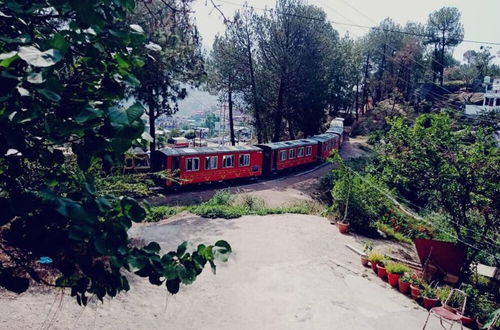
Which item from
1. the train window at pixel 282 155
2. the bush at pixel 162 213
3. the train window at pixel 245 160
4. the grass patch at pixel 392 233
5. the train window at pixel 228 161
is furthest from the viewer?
the train window at pixel 282 155

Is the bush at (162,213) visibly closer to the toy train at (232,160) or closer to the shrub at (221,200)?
the toy train at (232,160)

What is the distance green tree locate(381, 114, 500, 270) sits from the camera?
9773mm

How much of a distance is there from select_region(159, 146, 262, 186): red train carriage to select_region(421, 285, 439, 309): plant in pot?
1079 cm

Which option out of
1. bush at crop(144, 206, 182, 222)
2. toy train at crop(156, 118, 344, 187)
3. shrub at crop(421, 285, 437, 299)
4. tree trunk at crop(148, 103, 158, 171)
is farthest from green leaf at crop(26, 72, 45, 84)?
tree trunk at crop(148, 103, 158, 171)

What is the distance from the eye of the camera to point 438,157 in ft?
34.7

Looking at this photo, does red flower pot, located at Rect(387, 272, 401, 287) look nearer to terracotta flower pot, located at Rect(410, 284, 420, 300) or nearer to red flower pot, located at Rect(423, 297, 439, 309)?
terracotta flower pot, located at Rect(410, 284, 420, 300)

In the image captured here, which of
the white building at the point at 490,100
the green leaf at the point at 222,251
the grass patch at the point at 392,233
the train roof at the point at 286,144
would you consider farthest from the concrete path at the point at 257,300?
the white building at the point at 490,100

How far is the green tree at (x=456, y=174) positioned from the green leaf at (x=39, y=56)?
10.7m

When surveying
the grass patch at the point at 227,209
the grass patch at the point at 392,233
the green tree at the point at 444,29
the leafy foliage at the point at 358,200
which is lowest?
the grass patch at the point at 392,233

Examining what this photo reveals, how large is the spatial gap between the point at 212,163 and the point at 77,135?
17.7 meters

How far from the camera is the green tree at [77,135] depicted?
1272 millimetres

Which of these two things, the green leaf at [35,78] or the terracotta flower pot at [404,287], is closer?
the green leaf at [35,78]

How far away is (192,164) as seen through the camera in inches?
725

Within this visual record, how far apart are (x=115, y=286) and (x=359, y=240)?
1202cm
